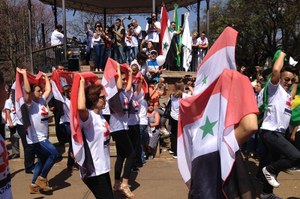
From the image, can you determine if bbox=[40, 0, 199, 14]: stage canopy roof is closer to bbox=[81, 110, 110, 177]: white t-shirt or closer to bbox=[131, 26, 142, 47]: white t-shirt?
bbox=[131, 26, 142, 47]: white t-shirt

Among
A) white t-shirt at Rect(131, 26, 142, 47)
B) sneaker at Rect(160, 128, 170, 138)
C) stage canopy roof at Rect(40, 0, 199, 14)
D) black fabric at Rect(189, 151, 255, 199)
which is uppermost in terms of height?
stage canopy roof at Rect(40, 0, 199, 14)

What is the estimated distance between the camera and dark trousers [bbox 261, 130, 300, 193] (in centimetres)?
472

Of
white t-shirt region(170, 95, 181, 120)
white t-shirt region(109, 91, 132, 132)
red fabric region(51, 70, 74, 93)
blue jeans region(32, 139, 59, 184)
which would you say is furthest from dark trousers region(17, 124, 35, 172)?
white t-shirt region(170, 95, 181, 120)

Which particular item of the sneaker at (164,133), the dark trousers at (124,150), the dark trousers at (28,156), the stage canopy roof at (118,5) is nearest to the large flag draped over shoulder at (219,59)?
the dark trousers at (124,150)

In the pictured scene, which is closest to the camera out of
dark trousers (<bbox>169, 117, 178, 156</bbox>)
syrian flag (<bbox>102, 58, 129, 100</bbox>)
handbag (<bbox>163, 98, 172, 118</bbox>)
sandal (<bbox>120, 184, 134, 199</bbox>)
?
sandal (<bbox>120, 184, 134, 199</bbox>)

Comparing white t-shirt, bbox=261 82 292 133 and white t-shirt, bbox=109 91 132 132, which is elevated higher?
white t-shirt, bbox=261 82 292 133

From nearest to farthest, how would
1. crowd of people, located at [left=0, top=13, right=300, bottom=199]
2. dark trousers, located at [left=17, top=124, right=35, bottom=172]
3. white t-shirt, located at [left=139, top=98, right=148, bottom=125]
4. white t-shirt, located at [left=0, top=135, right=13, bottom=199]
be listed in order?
white t-shirt, located at [left=0, top=135, right=13, bottom=199] → crowd of people, located at [left=0, top=13, right=300, bottom=199] → dark trousers, located at [left=17, top=124, right=35, bottom=172] → white t-shirt, located at [left=139, top=98, right=148, bottom=125]

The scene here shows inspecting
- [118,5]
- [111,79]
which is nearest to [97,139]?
[111,79]

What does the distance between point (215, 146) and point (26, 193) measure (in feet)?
13.5

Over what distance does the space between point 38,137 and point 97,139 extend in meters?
2.16

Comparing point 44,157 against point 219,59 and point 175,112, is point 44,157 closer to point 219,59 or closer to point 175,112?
point 175,112

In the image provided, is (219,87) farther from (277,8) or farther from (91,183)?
(277,8)

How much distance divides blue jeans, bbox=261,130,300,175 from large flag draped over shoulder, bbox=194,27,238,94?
89.2 inches

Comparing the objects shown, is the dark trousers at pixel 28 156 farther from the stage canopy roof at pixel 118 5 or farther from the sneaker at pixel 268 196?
the stage canopy roof at pixel 118 5
